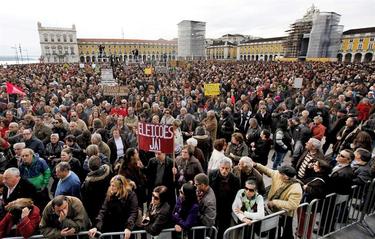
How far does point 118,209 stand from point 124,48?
112845 mm

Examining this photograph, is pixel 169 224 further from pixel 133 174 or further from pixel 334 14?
pixel 334 14

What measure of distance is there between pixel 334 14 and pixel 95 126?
53.1 metres

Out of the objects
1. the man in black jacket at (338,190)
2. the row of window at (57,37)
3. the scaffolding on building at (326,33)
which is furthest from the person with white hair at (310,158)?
the row of window at (57,37)

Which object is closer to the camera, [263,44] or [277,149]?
[277,149]

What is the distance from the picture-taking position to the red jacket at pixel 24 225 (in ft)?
8.66

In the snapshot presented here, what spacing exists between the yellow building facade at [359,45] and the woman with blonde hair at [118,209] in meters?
77.5

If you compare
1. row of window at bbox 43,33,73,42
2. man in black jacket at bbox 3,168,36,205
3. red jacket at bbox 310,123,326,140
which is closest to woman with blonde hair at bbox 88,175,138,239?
→ man in black jacket at bbox 3,168,36,205

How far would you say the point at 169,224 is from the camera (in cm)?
304

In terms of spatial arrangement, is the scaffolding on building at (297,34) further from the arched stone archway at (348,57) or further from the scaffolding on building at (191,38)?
the arched stone archway at (348,57)

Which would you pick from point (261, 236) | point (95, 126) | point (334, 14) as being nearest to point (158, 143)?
point (261, 236)

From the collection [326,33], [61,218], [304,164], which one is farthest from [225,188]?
[326,33]

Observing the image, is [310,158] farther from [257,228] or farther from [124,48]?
[124,48]

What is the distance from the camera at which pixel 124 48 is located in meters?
107

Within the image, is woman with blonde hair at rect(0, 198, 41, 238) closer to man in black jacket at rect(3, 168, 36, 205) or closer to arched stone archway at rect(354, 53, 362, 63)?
man in black jacket at rect(3, 168, 36, 205)
